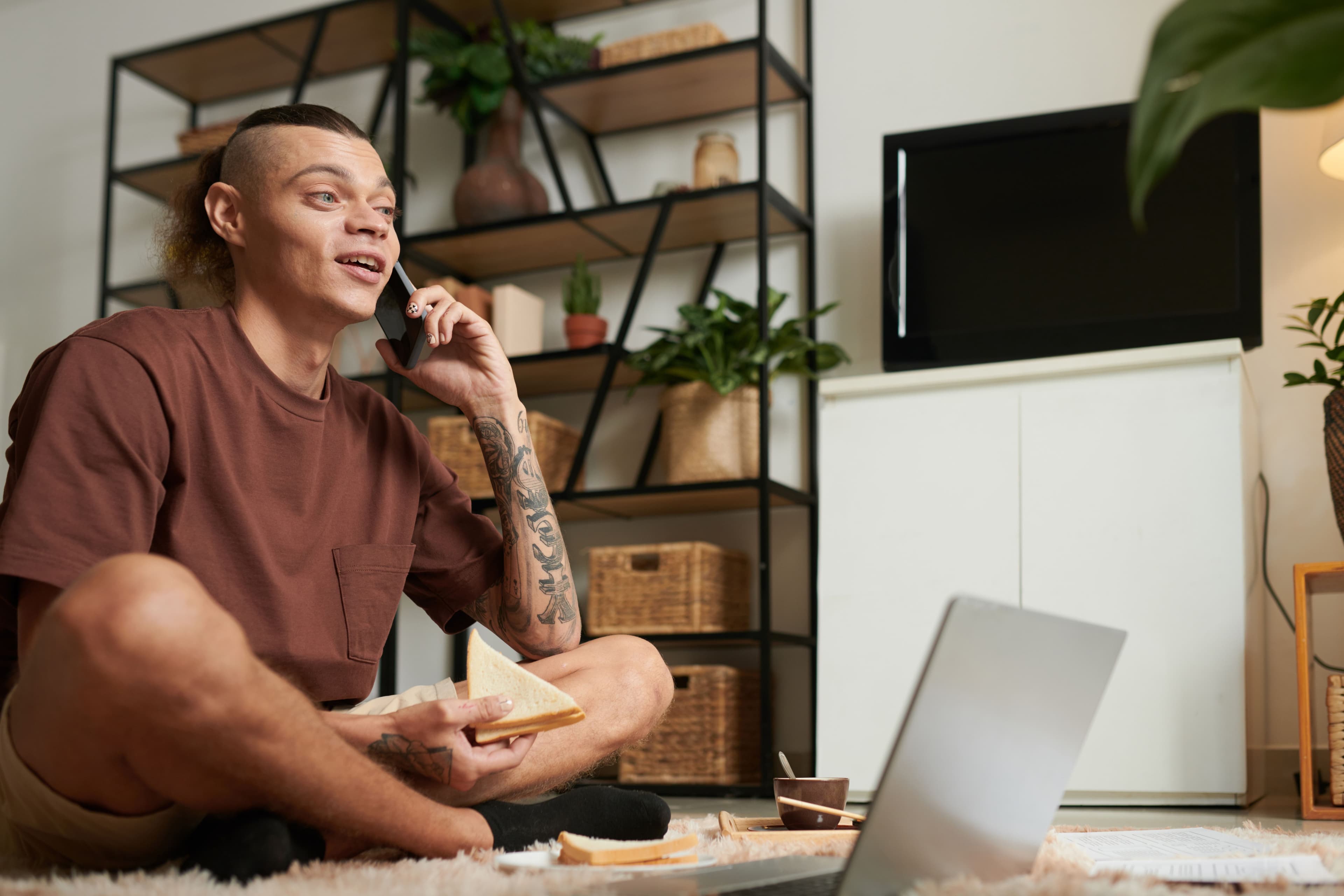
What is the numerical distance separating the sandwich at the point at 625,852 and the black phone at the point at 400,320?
31.1 inches

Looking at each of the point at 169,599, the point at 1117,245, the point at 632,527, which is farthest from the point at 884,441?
the point at 169,599

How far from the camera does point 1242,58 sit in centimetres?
52

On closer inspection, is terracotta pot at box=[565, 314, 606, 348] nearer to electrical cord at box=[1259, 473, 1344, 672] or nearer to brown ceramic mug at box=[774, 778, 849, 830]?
electrical cord at box=[1259, 473, 1344, 672]

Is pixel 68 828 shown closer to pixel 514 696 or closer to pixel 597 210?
pixel 514 696

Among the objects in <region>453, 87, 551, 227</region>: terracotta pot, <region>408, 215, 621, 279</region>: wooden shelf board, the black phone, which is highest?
<region>453, 87, 551, 227</region>: terracotta pot

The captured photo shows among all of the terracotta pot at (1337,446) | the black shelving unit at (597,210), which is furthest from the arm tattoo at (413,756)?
the terracotta pot at (1337,446)

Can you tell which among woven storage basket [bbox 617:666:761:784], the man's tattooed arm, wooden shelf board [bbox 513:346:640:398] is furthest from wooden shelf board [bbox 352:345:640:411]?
the man's tattooed arm

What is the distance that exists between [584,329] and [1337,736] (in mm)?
2036

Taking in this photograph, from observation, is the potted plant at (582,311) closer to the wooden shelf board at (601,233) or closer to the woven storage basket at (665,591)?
the wooden shelf board at (601,233)

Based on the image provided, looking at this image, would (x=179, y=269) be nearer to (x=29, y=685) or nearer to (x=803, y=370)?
(x=29, y=685)

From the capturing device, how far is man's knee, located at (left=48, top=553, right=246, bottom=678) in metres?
0.92

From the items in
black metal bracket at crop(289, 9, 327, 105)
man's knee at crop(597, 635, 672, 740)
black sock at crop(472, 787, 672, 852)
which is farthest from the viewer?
black metal bracket at crop(289, 9, 327, 105)

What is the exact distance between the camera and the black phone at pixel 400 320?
1.73m

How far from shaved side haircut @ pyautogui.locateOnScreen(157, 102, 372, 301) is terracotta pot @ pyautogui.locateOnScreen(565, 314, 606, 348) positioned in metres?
1.51
